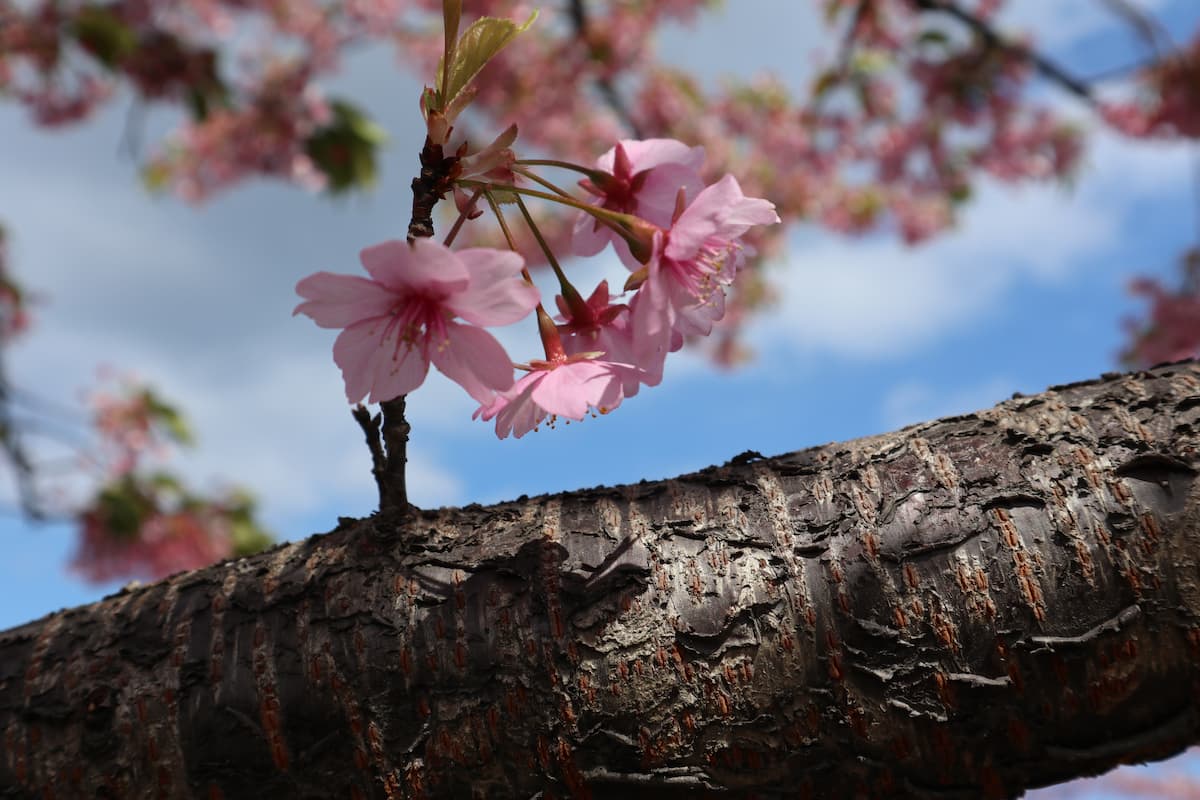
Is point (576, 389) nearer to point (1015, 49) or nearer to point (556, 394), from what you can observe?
point (556, 394)

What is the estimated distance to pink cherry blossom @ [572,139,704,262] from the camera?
102 centimetres

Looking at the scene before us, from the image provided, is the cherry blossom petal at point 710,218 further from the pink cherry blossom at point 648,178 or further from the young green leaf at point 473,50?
the young green leaf at point 473,50

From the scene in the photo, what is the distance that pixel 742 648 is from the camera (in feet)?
2.84

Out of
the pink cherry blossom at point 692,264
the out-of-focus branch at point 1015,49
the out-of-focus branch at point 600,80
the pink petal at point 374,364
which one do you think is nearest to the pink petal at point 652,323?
the pink cherry blossom at point 692,264

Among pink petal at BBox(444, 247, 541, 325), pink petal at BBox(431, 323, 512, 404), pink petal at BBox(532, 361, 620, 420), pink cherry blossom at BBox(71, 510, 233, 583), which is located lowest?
pink petal at BBox(532, 361, 620, 420)

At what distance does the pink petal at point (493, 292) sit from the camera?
2.75 ft

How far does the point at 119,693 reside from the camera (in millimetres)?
985

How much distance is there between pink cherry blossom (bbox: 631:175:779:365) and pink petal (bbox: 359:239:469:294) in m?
0.20

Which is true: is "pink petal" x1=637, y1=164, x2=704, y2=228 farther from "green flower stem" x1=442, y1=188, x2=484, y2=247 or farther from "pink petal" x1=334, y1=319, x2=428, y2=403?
"pink petal" x1=334, y1=319, x2=428, y2=403

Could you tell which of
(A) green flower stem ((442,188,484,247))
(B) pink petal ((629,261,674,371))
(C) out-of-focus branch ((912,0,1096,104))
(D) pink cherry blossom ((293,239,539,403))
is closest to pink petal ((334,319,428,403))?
(D) pink cherry blossom ((293,239,539,403))

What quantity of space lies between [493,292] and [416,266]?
3.2 inches

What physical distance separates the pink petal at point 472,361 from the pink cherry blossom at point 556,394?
0.09ft

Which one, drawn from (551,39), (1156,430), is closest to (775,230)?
(551,39)

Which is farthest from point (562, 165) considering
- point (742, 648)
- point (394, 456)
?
point (742, 648)
